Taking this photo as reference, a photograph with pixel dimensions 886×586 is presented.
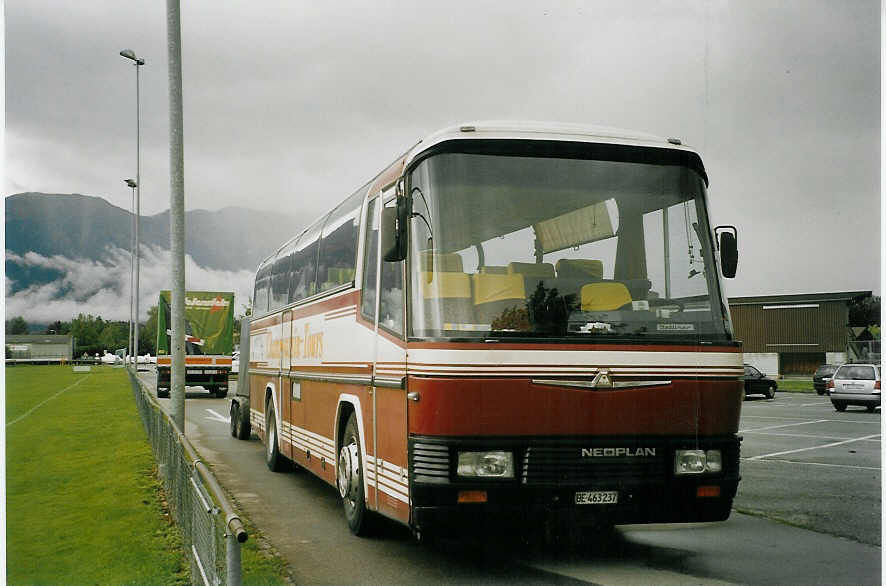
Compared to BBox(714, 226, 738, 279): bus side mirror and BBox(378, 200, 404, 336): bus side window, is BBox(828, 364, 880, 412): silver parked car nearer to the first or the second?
BBox(714, 226, 738, 279): bus side mirror

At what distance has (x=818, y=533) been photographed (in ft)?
29.0

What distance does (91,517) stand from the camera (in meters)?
9.41

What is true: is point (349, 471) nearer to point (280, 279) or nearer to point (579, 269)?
point (579, 269)

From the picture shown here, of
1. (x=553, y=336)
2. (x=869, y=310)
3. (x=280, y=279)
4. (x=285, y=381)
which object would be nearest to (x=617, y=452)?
(x=553, y=336)

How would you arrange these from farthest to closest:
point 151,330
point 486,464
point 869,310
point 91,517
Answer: point 151,330 < point 869,310 < point 91,517 < point 486,464

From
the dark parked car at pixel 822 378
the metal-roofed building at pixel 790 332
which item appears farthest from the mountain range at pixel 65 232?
the metal-roofed building at pixel 790 332

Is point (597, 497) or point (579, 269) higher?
point (579, 269)

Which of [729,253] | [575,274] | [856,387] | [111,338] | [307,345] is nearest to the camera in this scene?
[575,274]

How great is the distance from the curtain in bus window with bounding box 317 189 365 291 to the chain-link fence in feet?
7.52

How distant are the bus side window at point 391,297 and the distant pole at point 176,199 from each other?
487cm

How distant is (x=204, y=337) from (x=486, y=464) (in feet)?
90.0

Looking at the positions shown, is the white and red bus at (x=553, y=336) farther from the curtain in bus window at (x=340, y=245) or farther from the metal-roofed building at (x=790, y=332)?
the metal-roofed building at (x=790, y=332)

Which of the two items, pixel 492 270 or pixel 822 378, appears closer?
pixel 492 270

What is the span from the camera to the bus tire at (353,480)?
27.2 ft
